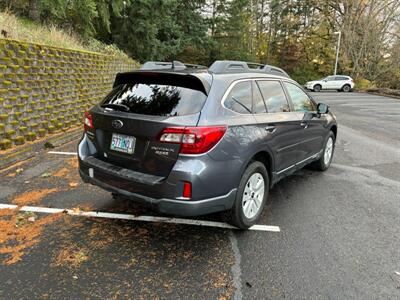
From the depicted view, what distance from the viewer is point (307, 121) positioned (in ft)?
15.1

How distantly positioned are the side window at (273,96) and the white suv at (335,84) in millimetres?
28196

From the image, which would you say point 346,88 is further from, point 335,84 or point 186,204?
point 186,204

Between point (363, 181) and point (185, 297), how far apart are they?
12.8ft

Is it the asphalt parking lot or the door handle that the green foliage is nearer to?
Result: the asphalt parking lot

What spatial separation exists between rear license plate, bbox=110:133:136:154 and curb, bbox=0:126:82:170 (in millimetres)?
3069

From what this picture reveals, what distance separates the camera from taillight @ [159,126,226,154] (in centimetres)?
277

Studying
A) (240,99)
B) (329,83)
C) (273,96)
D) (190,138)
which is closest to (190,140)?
(190,138)

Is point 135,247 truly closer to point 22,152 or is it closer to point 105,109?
point 105,109

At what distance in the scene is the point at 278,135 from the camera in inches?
149

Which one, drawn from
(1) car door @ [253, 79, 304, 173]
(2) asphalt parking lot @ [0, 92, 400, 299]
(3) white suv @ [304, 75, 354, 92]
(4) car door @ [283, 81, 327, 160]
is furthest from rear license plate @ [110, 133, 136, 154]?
(3) white suv @ [304, 75, 354, 92]

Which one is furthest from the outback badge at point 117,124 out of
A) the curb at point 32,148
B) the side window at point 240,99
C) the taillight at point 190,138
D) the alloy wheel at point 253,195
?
the curb at point 32,148

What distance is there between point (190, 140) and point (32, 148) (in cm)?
457

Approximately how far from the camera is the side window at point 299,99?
14.6 ft

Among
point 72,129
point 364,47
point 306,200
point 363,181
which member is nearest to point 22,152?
point 72,129
